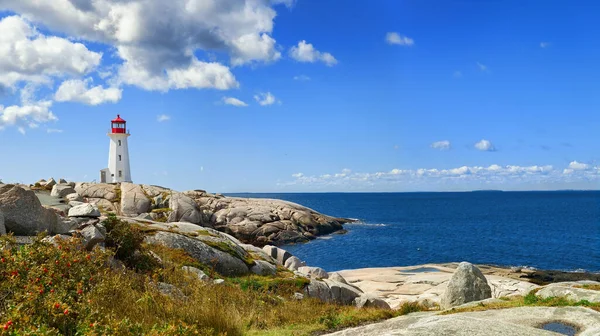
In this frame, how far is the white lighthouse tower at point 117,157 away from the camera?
7412cm

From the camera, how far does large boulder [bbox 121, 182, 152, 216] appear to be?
2382 inches

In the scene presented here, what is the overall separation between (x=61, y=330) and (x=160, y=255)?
14.3m

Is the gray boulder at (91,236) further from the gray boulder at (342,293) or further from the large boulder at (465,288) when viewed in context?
the large boulder at (465,288)

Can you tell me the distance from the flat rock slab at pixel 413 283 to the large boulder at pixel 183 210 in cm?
2397

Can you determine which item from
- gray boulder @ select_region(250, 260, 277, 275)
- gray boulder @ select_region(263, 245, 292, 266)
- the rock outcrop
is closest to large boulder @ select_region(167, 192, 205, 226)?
the rock outcrop

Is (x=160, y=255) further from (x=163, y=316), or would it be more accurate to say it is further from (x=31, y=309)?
(x=31, y=309)

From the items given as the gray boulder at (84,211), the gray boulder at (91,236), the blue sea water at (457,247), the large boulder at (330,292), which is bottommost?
the blue sea water at (457,247)

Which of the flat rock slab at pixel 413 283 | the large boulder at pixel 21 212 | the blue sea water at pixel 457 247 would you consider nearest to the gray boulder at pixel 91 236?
the large boulder at pixel 21 212

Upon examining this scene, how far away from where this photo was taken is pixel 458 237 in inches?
3297

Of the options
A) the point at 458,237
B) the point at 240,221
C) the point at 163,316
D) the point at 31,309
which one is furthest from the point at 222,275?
the point at 458,237

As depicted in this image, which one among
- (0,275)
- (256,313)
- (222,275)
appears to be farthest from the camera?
(222,275)

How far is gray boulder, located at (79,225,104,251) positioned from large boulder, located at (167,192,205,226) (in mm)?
41792

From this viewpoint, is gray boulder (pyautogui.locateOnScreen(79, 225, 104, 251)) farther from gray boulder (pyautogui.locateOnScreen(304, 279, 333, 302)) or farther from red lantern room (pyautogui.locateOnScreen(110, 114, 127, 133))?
red lantern room (pyautogui.locateOnScreen(110, 114, 127, 133))

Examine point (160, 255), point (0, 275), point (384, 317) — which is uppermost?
point (0, 275)
